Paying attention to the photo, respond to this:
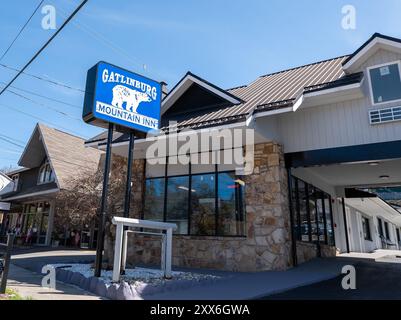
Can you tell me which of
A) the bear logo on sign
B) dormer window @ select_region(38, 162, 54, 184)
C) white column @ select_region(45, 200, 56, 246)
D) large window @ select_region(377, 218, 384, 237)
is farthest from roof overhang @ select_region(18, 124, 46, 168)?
large window @ select_region(377, 218, 384, 237)

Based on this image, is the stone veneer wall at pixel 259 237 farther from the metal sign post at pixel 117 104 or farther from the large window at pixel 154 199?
the metal sign post at pixel 117 104

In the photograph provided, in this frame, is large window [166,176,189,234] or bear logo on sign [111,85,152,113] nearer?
bear logo on sign [111,85,152,113]

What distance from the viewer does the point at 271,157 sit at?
10680mm

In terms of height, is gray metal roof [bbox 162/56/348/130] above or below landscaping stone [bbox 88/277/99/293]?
above

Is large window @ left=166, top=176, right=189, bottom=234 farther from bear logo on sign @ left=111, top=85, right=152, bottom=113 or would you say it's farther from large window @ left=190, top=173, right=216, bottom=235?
bear logo on sign @ left=111, top=85, right=152, bottom=113

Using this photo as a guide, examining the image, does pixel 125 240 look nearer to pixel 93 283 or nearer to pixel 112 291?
pixel 93 283

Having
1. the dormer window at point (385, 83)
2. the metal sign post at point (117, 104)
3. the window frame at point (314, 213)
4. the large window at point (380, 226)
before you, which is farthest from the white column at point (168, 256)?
the large window at point (380, 226)

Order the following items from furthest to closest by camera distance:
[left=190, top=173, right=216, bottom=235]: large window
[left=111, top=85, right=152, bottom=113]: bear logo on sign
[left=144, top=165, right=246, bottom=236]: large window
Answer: [left=190, top=173, right=216, bottom=235]: large window → [left=144, top=165, right=246, bottom=236]: large window → [left=111, top=85, right=152, bottom=113]: bear logo on sign

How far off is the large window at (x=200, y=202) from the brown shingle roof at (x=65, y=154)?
8.38 metres

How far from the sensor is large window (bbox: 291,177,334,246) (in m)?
12.2

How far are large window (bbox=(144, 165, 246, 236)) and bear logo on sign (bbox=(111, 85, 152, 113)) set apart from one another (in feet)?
13.3

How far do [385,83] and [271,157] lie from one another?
400 cm
